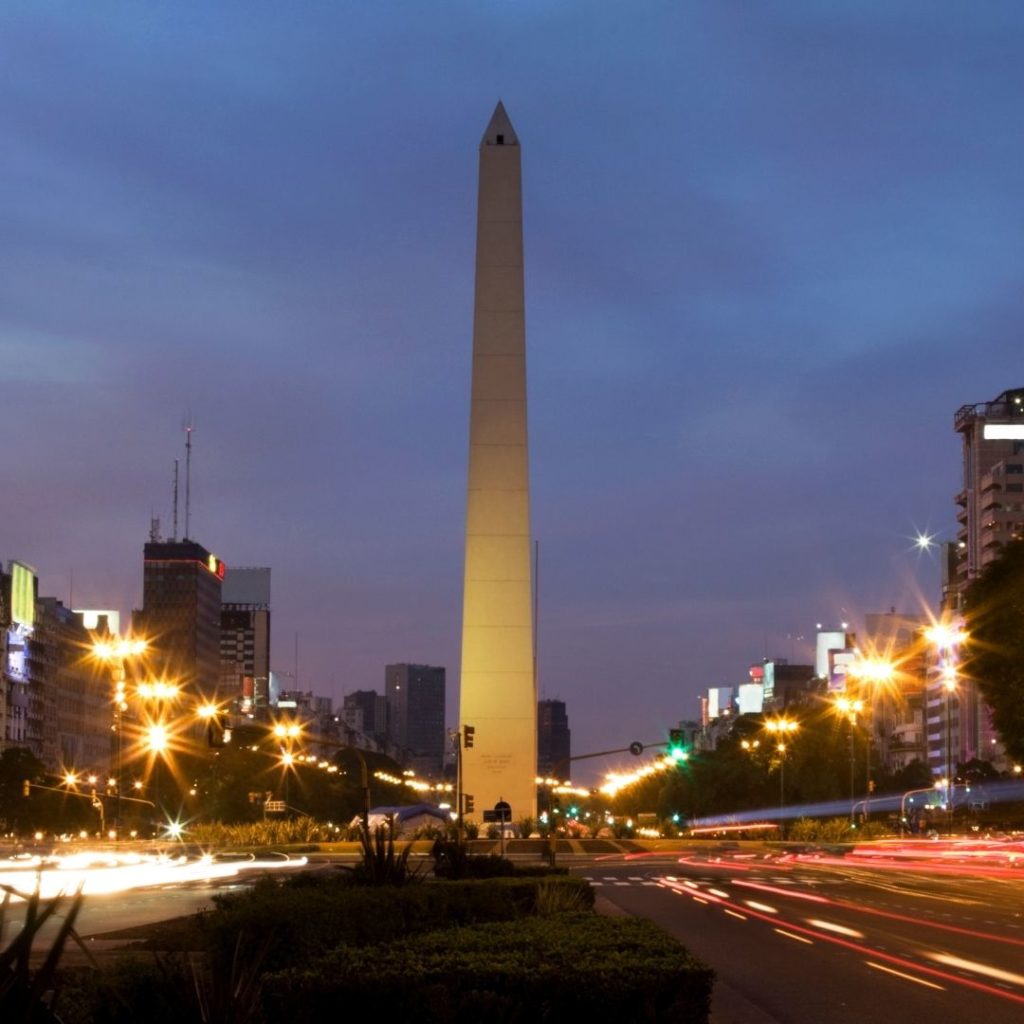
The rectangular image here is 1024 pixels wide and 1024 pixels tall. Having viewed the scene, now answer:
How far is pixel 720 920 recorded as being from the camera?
2952 cm

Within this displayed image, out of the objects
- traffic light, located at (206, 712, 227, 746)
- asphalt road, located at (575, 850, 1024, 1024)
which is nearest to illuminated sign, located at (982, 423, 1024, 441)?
asphalt road, located at (575, 850, 1024, 1024)

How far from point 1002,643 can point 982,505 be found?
354ft

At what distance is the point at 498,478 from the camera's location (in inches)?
2702

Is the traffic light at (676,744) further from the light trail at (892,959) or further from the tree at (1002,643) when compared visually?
the light trail at (892,959)

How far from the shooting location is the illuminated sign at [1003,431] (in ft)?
496

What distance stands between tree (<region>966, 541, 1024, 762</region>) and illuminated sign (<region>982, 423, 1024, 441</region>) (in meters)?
107

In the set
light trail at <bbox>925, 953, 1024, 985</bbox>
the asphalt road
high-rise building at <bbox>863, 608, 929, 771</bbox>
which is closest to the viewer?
the asphalt road

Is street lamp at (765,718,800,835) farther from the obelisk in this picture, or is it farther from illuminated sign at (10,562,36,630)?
illuminated sign at (10,562,36,630)

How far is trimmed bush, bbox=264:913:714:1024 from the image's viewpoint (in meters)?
10.2

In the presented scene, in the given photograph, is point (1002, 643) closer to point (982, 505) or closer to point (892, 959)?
point (892, 959)

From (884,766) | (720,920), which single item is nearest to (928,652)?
(884,766)

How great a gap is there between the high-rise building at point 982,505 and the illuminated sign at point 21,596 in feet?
258

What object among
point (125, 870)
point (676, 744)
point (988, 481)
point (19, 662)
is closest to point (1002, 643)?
point (676, 744)

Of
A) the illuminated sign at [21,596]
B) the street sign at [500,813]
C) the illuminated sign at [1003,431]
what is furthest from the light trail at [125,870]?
the illuminated sign at [1003,431]
